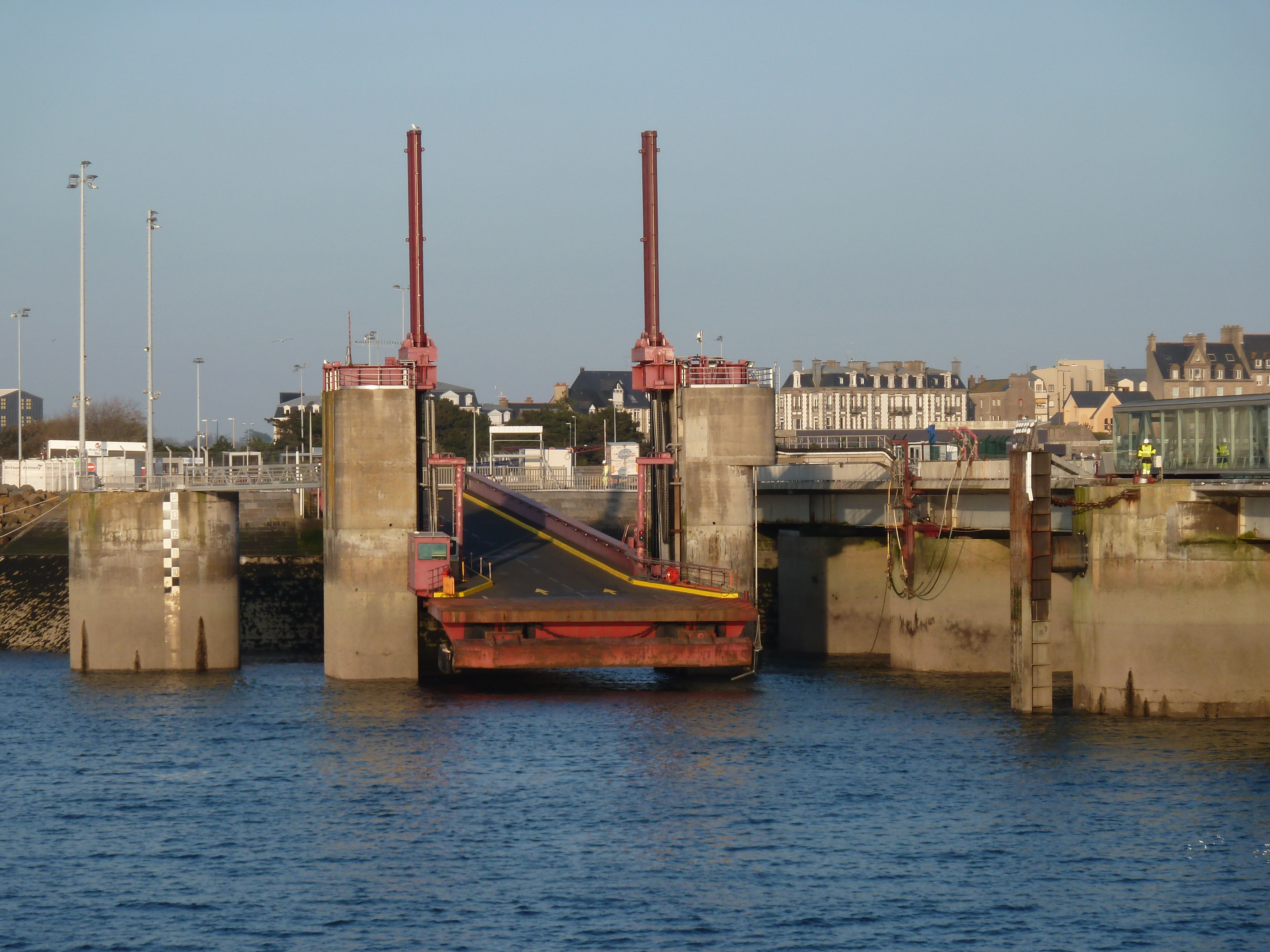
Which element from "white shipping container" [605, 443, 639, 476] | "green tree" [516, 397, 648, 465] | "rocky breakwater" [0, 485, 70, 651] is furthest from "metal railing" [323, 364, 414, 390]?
"green tree" [516, 397, 648, 465]

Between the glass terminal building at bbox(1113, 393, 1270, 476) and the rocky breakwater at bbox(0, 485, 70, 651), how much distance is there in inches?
1672

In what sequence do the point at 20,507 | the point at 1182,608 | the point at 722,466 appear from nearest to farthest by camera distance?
the point at 1182,608 < the point at 722,466 < the point at 20,507

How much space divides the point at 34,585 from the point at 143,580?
52.3ft

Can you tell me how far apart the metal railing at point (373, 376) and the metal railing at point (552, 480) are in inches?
973

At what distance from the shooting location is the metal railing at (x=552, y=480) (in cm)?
8175

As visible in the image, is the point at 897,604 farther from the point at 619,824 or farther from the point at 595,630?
the point at 619,824

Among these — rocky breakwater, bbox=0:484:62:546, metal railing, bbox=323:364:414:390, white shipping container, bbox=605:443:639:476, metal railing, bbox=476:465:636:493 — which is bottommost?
rocky breakwater, bbox=0:484:62:546

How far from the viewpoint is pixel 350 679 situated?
2170 inches

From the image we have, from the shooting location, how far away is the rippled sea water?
30.5 meters

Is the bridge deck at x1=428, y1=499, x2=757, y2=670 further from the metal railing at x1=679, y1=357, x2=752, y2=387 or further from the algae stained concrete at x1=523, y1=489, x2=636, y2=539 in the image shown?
the algae stained concrete at x1=523, y1=489, x2=636, y2=539

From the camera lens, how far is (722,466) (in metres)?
57.2

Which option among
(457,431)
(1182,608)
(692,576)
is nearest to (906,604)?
(692,576)

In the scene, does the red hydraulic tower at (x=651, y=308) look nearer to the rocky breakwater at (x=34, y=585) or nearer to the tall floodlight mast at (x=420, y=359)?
the tall floodlight mast at (x=420, y=359)

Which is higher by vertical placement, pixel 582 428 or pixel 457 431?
pixel 582 428
